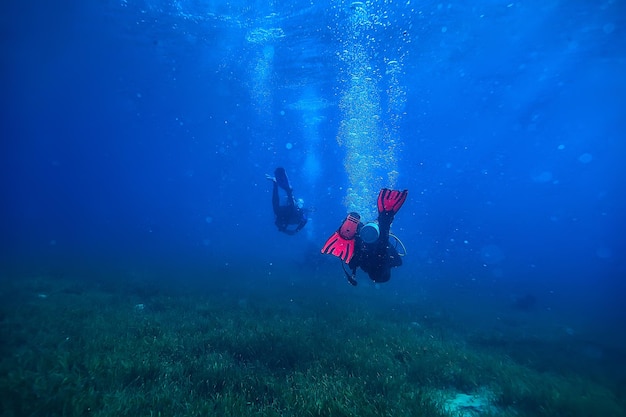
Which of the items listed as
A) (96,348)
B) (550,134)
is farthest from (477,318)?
(550,134)

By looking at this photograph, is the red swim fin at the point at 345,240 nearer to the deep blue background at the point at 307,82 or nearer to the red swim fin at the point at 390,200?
the red swim fin at the point at 390,200

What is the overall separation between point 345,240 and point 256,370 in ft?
11.8

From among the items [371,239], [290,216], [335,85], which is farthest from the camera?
[335,85]

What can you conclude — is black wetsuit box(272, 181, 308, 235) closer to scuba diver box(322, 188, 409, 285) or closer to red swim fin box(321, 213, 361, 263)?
scuba diver box(322, 188, 409, 285)

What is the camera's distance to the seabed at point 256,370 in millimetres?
5074

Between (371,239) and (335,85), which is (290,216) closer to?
(371,239)

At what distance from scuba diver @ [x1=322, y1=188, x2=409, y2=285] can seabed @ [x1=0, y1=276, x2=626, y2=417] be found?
2342 millimetres

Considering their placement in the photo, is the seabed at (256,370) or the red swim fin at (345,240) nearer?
the seabed at (256,370)

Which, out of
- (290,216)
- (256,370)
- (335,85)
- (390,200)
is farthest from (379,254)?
(335,85)

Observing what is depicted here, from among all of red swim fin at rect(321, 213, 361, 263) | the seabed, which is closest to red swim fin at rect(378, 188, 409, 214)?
red swim fin at rect(321, 213, 361, 263)

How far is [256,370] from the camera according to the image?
22.2 ft

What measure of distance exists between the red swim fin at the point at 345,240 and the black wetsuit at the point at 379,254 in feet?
0.98

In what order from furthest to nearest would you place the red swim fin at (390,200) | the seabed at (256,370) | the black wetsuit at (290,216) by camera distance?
the black wetsuit at (290,216) < the red swim fin at (390,200) < the seabed at (256,370)

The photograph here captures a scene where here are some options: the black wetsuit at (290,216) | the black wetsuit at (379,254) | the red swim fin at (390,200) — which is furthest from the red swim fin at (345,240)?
the black wetsuit at (290,216)
